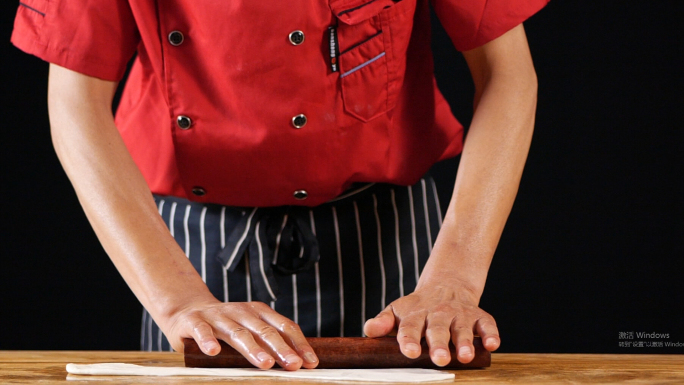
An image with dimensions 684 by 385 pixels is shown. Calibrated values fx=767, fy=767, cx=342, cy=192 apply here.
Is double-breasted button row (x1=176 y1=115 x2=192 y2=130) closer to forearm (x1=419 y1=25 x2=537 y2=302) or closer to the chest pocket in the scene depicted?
the chest pocket

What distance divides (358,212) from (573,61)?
0.98 meters

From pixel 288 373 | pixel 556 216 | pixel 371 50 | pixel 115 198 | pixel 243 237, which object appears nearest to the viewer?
pixel 288 373

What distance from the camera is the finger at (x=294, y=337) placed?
30.8 inches

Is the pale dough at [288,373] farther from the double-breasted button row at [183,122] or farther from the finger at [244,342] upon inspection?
the double-breasted button row at [183,122]

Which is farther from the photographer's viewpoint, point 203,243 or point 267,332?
point 203,243

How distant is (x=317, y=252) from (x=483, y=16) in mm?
421

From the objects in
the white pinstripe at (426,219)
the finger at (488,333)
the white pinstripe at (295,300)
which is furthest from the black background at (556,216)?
the finger at (488,333)

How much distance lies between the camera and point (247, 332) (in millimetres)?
794

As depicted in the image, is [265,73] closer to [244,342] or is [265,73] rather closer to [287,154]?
[287,154]

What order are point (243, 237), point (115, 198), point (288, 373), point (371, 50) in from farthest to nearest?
point (243, 237)
point (371, 50)
point (115, 198)
point (288, 373)

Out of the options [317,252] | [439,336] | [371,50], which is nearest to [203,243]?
[317,252]

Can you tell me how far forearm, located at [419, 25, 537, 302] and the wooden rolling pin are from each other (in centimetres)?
12

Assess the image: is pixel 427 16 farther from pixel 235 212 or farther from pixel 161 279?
pixel 161 279

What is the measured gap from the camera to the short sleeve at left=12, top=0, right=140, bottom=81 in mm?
962
